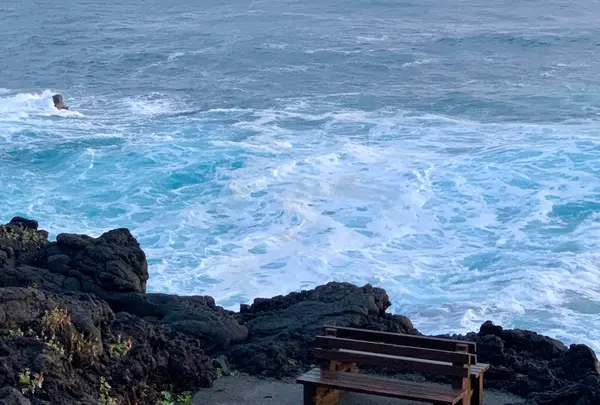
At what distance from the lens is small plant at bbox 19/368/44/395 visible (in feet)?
19.0

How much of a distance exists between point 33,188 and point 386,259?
27.3ft

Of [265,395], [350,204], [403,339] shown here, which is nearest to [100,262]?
[265,395]

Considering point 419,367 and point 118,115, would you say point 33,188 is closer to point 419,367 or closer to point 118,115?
point 118,115

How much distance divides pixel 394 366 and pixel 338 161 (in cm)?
1322

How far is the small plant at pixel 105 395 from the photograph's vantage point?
6337mm

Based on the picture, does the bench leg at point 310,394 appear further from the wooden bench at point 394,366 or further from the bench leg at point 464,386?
the bench leg at point 464,386

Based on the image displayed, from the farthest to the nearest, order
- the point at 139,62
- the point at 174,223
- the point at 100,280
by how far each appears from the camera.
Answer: the point at 139,62 → the point at 174,223 → the point at 100,280

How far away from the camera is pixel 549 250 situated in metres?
14.2

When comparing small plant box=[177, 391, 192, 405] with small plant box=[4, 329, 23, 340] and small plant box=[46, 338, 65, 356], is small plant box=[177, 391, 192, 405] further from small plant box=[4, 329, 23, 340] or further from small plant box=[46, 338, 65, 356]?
small plant box=[4, 329, 23, 340]

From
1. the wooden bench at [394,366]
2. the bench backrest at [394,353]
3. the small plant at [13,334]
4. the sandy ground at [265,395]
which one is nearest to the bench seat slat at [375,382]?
the wooden bench at [394,366]

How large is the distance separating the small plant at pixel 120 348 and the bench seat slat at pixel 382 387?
53.1 inches

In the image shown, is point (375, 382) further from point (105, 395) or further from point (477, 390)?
point (105, 395)

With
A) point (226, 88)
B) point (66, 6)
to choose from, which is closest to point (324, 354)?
point (226, 88)

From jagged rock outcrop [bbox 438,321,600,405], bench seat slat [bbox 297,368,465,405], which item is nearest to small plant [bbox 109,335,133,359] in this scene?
bench seat slat [bbox 297,368,465,405]
